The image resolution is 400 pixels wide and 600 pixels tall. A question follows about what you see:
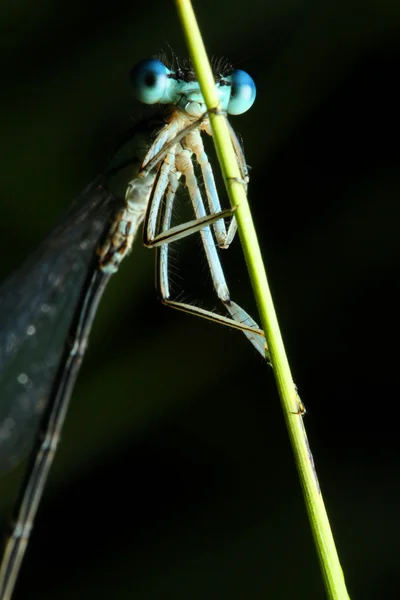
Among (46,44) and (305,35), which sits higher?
(46,44)

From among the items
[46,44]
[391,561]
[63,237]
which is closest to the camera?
[391,561]

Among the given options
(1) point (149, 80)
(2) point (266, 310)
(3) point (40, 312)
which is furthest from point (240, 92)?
(3) point (40, 312)

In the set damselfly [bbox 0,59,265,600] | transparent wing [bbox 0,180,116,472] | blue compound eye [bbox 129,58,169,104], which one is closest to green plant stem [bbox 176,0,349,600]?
damselfly [bbox 0,59,265,600]

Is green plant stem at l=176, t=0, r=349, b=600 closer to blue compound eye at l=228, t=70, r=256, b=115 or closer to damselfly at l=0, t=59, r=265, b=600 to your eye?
damselfly at l=0, t=59, r=265, b=600

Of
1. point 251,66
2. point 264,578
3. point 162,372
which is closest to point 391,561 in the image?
point 264,578

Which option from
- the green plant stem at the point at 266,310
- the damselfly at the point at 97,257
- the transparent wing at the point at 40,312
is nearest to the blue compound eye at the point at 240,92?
the damselfly at the point at 97,257

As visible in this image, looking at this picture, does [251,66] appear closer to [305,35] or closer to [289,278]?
[305,35]

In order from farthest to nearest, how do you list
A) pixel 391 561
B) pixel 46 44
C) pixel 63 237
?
1. pixel 46 44
2. pixel 63 237
3. pixel 391 561
